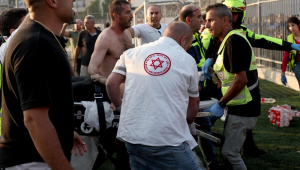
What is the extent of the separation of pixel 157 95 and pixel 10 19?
2187mm

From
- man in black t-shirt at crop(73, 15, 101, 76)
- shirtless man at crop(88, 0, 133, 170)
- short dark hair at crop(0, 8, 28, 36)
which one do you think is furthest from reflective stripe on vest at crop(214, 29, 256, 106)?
man in black t-shirt at crop(73, 15, 101, 76)

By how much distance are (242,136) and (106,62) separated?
6.47 ft

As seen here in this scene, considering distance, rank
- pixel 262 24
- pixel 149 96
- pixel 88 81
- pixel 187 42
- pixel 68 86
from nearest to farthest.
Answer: pixel 68 86
pixel 149 96
pixel 187 42
pixel 88 81
pixel 262 24

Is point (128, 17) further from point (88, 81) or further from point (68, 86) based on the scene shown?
point (68, 86)

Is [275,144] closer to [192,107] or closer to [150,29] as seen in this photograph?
[150,29]

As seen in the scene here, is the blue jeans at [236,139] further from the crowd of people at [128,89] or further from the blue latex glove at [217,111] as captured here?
the blue latex glove at [217,111]

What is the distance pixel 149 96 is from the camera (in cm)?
301

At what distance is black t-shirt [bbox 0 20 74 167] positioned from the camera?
1929 millimetres

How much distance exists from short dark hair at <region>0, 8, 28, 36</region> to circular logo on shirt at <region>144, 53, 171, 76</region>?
1947mm

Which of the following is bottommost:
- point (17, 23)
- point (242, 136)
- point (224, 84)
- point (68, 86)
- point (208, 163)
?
point (208, 163)

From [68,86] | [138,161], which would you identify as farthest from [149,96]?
[68,86]

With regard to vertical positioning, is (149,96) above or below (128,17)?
below

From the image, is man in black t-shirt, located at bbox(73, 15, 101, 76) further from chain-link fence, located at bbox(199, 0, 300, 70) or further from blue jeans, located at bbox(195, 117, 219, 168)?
blue jeans, located at bbox(195, 117, 219, 168)

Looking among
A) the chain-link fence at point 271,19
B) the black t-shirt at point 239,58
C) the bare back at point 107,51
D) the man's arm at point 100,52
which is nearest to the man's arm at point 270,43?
the black t-shirt at point 239,58
